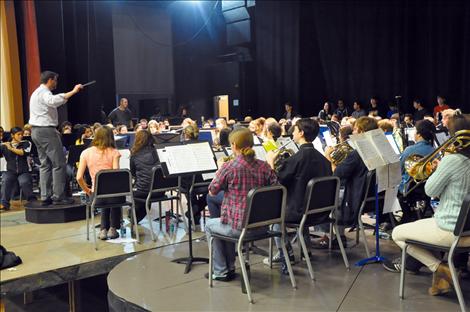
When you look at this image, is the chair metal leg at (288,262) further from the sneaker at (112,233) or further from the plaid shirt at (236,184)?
the sneaker at (112,233)

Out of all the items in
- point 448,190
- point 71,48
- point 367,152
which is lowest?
point 448,190

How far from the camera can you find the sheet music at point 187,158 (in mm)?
4387

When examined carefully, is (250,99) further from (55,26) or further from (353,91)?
(55,26)

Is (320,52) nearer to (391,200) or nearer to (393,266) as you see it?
(391,200)

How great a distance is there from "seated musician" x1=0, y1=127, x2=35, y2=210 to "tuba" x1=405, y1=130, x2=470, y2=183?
5.89 metres

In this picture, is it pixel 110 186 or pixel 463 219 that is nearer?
pixel 463 219

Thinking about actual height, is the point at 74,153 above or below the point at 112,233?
above

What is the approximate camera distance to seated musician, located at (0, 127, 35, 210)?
7.80 meters

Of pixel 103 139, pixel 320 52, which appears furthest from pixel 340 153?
pixel 320 52

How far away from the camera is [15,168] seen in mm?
7930

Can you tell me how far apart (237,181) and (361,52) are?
11.6 m

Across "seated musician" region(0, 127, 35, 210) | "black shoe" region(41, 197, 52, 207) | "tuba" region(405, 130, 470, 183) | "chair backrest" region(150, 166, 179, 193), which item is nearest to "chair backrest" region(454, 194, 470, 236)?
"tuba" region(405, 130, 470, 183)

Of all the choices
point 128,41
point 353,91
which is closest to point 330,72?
point 353,91

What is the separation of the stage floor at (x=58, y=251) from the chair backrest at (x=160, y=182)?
0.57m
